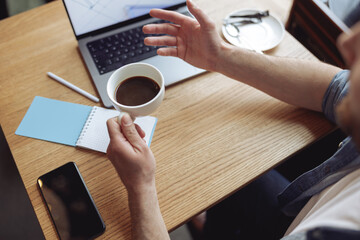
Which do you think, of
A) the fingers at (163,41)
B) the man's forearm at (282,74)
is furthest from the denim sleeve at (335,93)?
the fingers at (163,41)

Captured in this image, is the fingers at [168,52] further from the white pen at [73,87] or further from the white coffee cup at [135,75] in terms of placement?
the white pen at [73,87]

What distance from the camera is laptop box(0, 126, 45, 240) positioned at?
4.38 ft

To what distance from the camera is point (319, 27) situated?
3.46 ft

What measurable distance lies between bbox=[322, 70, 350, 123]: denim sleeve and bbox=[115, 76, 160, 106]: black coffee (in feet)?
1.58

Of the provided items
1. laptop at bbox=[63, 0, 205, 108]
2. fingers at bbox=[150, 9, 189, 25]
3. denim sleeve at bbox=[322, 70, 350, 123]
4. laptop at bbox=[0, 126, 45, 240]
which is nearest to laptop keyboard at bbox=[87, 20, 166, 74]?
laptop at bbox=[63, 0, 205, 108]

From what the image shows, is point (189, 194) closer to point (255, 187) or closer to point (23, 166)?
point (255, 187)

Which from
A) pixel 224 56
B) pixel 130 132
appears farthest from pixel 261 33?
pixel 130 132

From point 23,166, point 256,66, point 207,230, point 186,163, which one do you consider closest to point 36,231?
point 23,166

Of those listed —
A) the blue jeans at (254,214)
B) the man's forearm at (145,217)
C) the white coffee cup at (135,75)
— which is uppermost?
the white coffee cup at (135,75)

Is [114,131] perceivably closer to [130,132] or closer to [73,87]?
[130,132]

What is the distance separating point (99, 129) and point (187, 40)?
1.27ft

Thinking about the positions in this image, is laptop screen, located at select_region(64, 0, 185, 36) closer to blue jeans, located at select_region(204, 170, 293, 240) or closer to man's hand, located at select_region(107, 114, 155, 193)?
man's hand, located at select_region(107, 114, 155, 193)

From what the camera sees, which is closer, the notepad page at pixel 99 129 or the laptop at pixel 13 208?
the notepad page at pixel 99 129

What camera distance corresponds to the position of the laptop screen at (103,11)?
86cm
